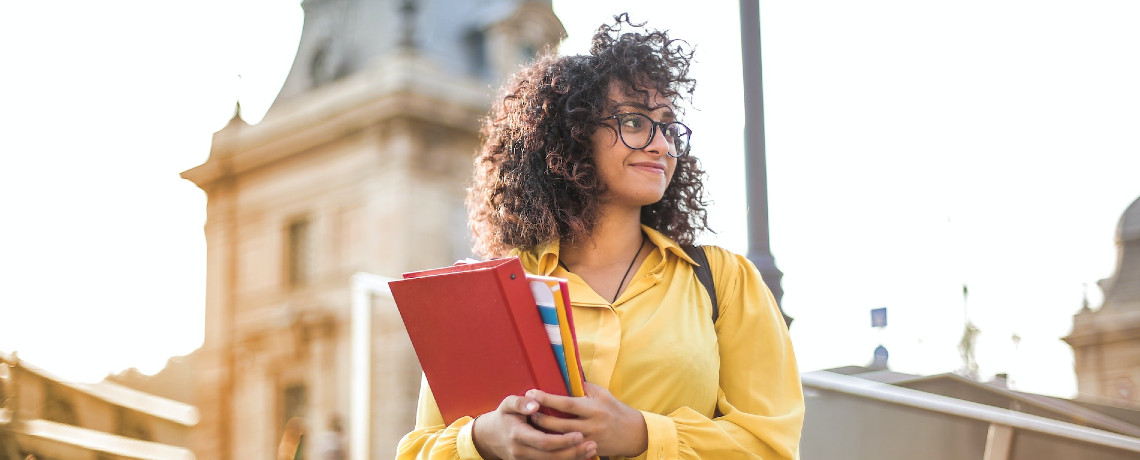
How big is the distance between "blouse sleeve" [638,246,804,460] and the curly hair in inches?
9.2

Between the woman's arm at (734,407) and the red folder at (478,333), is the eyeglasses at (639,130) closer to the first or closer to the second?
the woman's arm at (734,407)

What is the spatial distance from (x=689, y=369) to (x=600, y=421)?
0.22 meters

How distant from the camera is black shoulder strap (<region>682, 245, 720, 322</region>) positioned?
183 centimetres

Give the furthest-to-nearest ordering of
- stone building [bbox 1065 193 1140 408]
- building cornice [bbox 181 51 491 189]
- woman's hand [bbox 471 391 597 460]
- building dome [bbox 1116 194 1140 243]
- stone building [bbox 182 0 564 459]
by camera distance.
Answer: building dome [bbox 1116 194 1140 243]
stone building [bbox 1065 193 1140 408]
building cornice [bbox 181 51 491 189]
stone building [bbox 182 0 564 459]
woman's hand [bbox 471 391 597 460]

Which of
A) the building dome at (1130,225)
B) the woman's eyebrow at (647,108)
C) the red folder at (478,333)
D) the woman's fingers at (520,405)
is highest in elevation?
the building dome at (1130,225)

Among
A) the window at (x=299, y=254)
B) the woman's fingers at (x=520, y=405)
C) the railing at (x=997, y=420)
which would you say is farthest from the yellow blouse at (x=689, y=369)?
the window at (x=299, y=254)

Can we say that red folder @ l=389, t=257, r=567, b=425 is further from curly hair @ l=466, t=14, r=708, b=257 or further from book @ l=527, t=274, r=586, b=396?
curly hair @ l=466, t=14, r=708, b=257

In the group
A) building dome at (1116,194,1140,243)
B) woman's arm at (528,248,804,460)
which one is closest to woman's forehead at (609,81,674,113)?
woman's arm at (528,248,804,460)

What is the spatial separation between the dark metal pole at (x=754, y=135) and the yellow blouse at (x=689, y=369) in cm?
221

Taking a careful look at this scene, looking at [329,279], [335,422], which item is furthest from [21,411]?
[329,279]

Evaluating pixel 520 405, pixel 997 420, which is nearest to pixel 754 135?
pixel 997 420

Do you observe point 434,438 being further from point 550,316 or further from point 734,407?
point 734,407

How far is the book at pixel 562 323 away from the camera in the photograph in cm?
155

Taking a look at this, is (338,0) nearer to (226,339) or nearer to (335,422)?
(226,339)
